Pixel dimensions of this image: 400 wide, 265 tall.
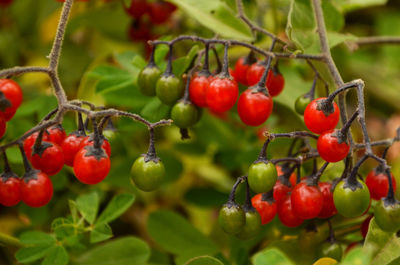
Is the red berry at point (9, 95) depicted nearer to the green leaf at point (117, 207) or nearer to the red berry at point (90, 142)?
the red berry at point (90, 142)

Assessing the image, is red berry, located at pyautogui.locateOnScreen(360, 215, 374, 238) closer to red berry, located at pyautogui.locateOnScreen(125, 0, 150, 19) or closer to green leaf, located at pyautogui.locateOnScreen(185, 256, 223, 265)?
green leaf, located at pyautogui.locateOnScreen(185, 256, 223, 265)

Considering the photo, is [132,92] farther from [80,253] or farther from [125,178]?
[80,253]

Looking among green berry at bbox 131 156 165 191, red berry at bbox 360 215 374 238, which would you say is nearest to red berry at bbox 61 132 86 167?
green berry at bbox 131 156 165 191

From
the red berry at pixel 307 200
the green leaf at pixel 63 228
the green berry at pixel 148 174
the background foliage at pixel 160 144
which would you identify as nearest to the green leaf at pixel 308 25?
the background foliage at pixel 160 144

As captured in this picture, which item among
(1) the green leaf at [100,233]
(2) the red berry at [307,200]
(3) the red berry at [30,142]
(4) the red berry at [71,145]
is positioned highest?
(3) the red berry at [30,142]

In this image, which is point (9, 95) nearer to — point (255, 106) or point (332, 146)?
point (255, 106)

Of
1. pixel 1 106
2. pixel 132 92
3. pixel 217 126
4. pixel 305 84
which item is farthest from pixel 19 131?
pixel 305 84

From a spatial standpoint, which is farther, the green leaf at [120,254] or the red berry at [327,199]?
the green leaf at [120,254]

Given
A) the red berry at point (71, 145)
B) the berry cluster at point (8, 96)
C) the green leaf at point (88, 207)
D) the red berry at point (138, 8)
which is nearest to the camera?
the berry cluster at point (8, 96)
